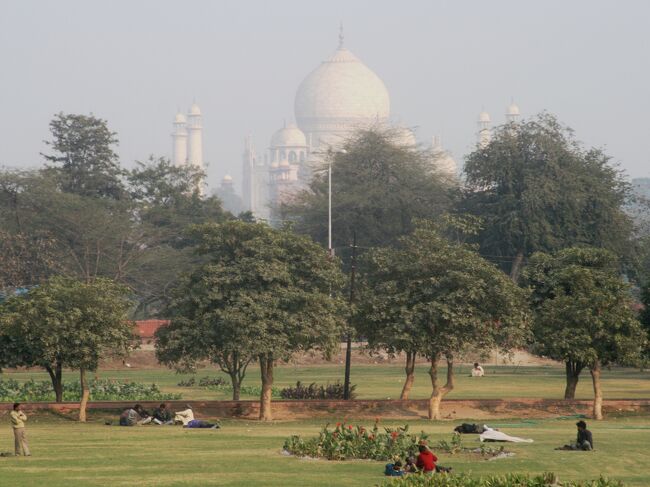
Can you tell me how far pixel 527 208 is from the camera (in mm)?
87688

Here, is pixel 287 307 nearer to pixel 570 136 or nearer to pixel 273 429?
pixel 273 429

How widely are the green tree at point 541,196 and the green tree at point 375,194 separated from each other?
19.6ft

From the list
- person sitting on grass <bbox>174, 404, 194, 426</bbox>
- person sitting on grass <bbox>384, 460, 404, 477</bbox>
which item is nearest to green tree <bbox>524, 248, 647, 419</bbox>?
person sitting on grass <bbox>174, 404, 194, 426</bbox>

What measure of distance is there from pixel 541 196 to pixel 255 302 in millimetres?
47597

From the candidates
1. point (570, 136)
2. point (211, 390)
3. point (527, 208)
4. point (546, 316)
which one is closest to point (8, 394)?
point (211, 390)

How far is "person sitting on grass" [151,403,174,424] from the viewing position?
40688mm

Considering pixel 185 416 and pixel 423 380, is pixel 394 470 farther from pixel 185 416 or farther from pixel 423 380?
pixel 423 380

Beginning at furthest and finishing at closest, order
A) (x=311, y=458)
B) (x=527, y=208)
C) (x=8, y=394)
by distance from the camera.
A: (x=527, y=208) → (x=8, y=394) → (x=311, y=458)

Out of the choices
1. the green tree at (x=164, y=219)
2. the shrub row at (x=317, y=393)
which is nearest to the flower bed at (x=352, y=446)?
the shrub row at (x=317, y=393)

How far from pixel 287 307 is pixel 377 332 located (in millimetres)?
3711

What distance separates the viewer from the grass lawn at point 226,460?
2783 cm

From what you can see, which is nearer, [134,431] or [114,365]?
[134,431]

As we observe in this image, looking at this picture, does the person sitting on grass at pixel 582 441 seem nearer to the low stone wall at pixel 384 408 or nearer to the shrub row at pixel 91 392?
the low stone wall at pixel 384 408

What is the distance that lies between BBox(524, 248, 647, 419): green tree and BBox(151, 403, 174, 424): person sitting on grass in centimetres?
1389
